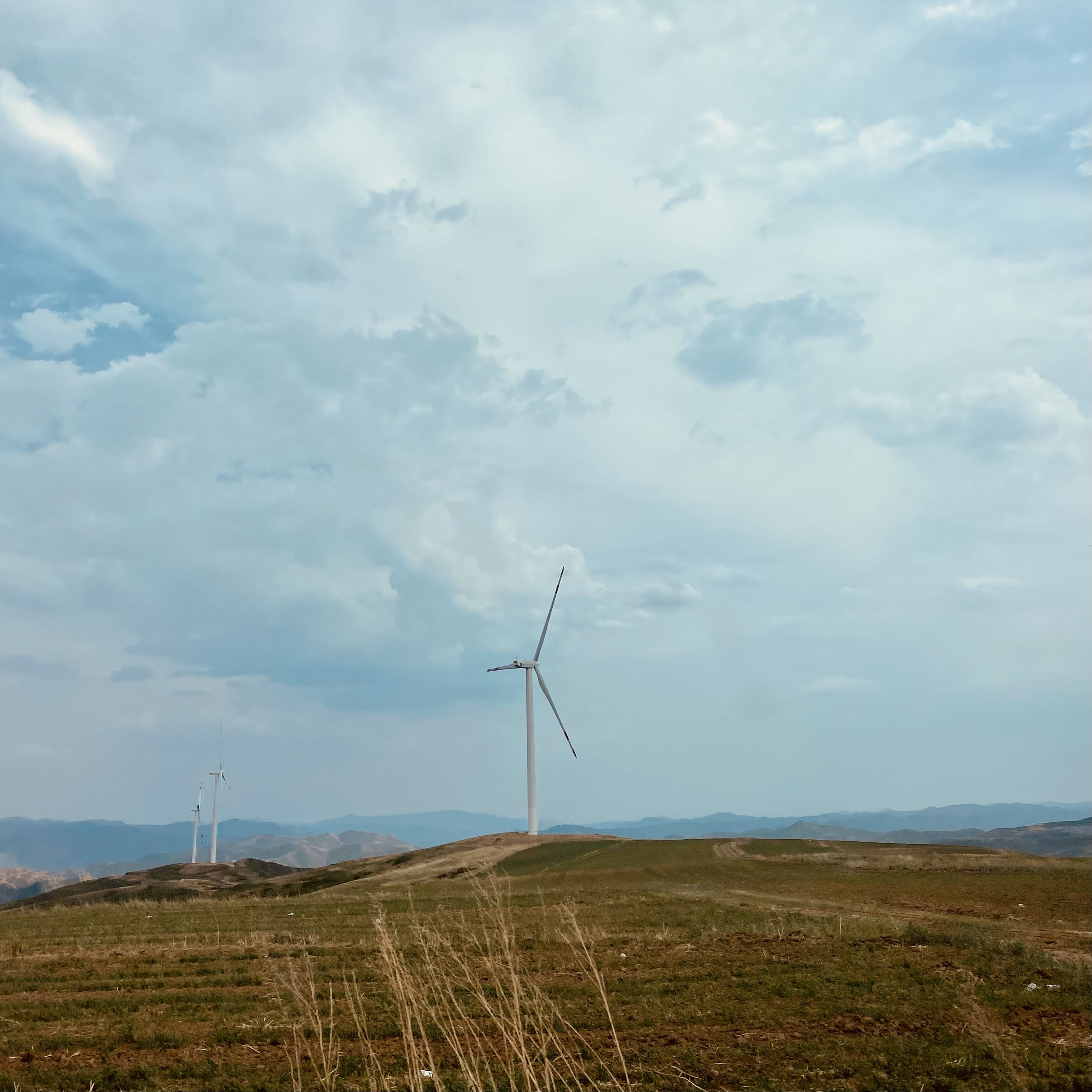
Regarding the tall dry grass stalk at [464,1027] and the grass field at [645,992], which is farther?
the grass field at [645,992]

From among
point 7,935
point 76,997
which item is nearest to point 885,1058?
point 76,997

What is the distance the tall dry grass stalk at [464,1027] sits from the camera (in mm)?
8336

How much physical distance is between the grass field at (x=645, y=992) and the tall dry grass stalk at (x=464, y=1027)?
16 centimetres

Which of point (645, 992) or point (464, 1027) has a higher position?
point (464, 1027)

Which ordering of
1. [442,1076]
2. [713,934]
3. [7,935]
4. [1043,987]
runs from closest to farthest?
[442,1076]
[1043,987]
[713,934]
[7,935]

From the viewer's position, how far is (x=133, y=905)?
153ft

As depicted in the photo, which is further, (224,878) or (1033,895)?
(224,878)

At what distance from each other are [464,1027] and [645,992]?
541cm

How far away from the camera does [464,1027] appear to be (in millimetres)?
13641

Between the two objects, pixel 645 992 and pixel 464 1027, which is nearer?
pixel 464 1027

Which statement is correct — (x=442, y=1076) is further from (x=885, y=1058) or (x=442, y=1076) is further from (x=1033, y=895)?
(x=1033, y=895)

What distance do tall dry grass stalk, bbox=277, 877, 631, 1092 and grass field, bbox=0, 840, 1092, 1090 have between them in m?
0.16

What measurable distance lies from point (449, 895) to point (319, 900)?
25.9 ft

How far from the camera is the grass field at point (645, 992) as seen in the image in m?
12.5
